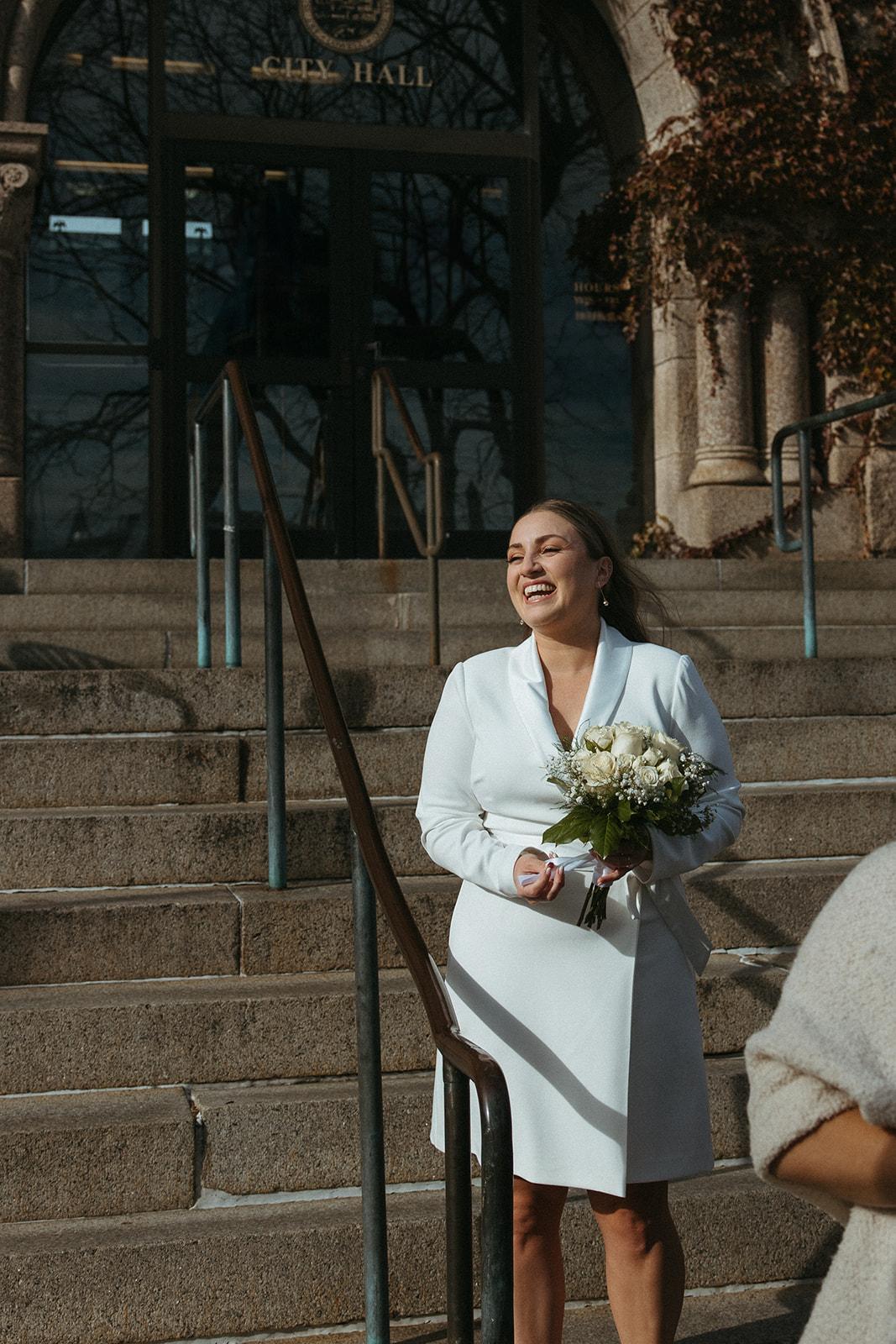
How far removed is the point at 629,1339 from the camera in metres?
2.26

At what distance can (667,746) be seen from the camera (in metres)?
2.14

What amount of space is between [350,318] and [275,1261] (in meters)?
6.65

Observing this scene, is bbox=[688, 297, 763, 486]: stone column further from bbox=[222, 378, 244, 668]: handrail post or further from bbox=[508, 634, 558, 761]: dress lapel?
bbox=[508, 634, 558, 761]: dress lapel

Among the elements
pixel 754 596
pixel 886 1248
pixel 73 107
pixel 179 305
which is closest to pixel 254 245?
pixel 179 305

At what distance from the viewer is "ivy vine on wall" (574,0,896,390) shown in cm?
794

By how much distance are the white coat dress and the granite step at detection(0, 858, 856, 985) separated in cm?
107

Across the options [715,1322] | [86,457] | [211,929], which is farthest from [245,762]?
[86,457]

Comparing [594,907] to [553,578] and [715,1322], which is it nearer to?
[553,578]

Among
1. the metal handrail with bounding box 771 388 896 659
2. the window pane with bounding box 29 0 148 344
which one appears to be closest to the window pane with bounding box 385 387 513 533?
the window pane with bounding box 29 0 148 344

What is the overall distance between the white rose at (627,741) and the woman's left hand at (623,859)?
153 mm

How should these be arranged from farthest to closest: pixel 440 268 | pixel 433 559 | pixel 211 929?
pixel 440 268 → pixel 433 559 → pixel 211 929

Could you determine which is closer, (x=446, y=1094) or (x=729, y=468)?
(x=446, y=1094)

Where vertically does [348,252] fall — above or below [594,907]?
above

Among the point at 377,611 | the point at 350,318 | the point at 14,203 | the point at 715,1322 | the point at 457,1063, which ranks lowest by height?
the point at 715,1322
